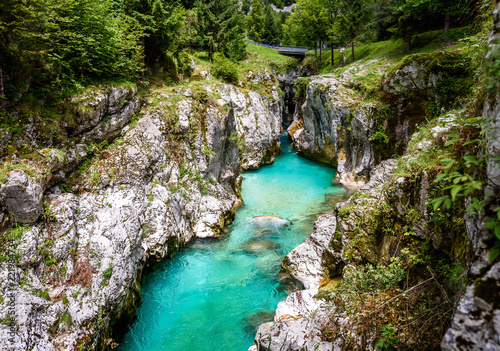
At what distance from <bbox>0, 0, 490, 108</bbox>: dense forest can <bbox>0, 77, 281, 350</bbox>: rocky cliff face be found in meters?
1.42

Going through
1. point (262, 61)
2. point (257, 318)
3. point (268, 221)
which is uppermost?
point (262, 61)

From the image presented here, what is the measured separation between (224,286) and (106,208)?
4727 millimetres

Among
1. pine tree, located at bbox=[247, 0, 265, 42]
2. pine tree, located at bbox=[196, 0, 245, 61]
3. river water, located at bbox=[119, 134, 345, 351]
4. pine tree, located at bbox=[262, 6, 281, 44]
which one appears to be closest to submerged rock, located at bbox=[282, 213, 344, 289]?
river water, located at bbox=[119, 134, 345, 351]

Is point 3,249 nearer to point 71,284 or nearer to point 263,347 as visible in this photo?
point 71,284

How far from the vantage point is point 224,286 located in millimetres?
9484

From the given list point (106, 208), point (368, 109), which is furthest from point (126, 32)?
point (368, 109)

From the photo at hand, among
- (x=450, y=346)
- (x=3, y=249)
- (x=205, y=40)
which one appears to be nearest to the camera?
(x=450, y=346)

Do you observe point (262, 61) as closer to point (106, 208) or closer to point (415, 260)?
point (106, 208)

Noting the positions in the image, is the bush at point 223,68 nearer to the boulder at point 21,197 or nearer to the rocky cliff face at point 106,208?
the rocky cliff face at point 106,208

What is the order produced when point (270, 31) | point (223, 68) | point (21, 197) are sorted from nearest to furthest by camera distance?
point (21, 197)
point (223, 68)
point (270, 31)

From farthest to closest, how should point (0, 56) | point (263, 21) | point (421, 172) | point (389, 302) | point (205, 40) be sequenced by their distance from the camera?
point (263, 21) → point (205, 40) → point (0, 56) → point (421, 172) → point (389, 302)

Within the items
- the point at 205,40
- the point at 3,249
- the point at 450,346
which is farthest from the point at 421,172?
the point at 205,40

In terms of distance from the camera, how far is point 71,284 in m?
6.55

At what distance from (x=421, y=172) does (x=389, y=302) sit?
104 inches
